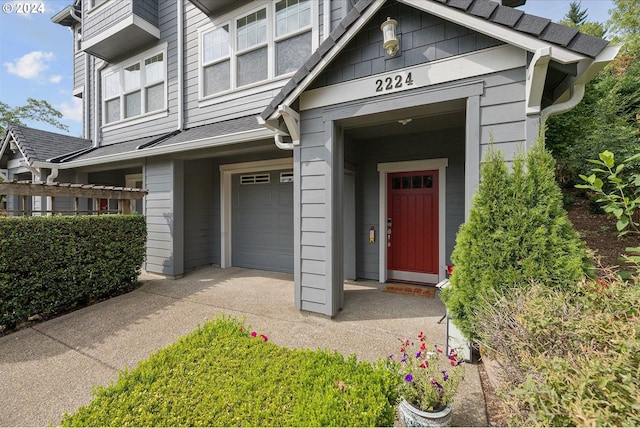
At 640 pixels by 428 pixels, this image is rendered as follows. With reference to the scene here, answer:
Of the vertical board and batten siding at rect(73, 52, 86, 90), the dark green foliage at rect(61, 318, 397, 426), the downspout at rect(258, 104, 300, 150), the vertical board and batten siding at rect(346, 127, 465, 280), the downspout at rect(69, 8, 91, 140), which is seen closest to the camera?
the dark green foliage at rect(61, 318, 397, 426)

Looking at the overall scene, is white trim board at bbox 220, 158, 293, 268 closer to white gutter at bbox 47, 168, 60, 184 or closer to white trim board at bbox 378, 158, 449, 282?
white trim board at bbox 378, 158, 449, 282

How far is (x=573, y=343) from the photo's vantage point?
1.60 metres

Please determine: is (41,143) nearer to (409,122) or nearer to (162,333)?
(162,333)

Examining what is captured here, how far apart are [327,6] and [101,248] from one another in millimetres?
6016

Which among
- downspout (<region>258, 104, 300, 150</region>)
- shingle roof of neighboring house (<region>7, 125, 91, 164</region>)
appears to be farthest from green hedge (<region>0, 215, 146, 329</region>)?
shingle roof of neighboring house (<region>7, 125, 91, 164</region>)

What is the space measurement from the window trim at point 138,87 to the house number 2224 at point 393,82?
605cm

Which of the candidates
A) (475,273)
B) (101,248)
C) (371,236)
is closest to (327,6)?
(371,236)

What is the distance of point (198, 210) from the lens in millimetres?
6992

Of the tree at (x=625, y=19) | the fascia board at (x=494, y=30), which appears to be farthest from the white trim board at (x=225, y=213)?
the tree at (x=625, y=19)

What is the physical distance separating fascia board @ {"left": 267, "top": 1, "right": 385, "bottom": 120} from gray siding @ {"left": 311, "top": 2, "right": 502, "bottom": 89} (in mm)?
192

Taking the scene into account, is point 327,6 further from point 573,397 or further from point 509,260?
point 573,397

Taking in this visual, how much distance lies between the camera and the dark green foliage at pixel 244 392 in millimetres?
1399

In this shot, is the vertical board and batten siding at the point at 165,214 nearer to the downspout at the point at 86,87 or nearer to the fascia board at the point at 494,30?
Answer: the downspout at the point at 86,87

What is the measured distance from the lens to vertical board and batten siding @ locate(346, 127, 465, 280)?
4.98m
